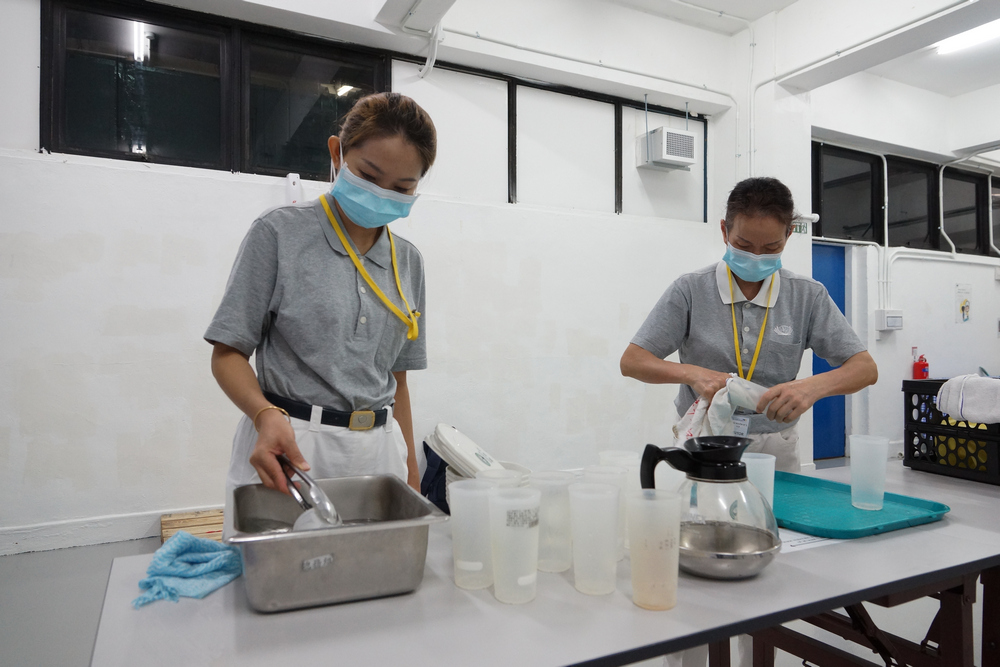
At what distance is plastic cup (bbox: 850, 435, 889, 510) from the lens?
54.6 inches

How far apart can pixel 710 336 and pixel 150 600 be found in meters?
1.49

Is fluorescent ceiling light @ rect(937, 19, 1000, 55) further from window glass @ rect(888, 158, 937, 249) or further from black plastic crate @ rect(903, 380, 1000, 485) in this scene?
black plastic crate @ rect(903, 380, 1000, 485)

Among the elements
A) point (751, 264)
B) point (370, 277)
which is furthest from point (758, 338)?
point (370, 277)

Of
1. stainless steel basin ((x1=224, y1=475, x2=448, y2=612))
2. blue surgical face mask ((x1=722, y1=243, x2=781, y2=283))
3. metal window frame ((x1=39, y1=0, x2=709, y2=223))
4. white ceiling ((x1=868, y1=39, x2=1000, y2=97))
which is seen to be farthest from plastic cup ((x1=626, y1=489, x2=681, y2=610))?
white ceiling ((x1=868, y1=39, x2=1000, y2=97))

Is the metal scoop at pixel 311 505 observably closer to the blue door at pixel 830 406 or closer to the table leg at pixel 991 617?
the table leg at pixel 991 617

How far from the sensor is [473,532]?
3.29ft

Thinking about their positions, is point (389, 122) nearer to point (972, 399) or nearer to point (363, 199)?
point (363, 199)

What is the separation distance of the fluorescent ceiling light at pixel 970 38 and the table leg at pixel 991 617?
14.8 feet

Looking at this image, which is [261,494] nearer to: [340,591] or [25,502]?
[340,591]

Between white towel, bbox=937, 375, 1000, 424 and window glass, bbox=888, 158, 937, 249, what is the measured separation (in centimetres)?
489

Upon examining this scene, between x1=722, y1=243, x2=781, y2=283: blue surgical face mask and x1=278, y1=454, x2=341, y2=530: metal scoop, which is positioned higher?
x1=722, y1=243, x2=781, y2=283: blue surgical face mask

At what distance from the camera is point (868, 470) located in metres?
1.41

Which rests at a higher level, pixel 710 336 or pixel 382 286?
pixel 382 286

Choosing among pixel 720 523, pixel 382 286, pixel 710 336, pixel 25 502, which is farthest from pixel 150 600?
pixel 25 502
